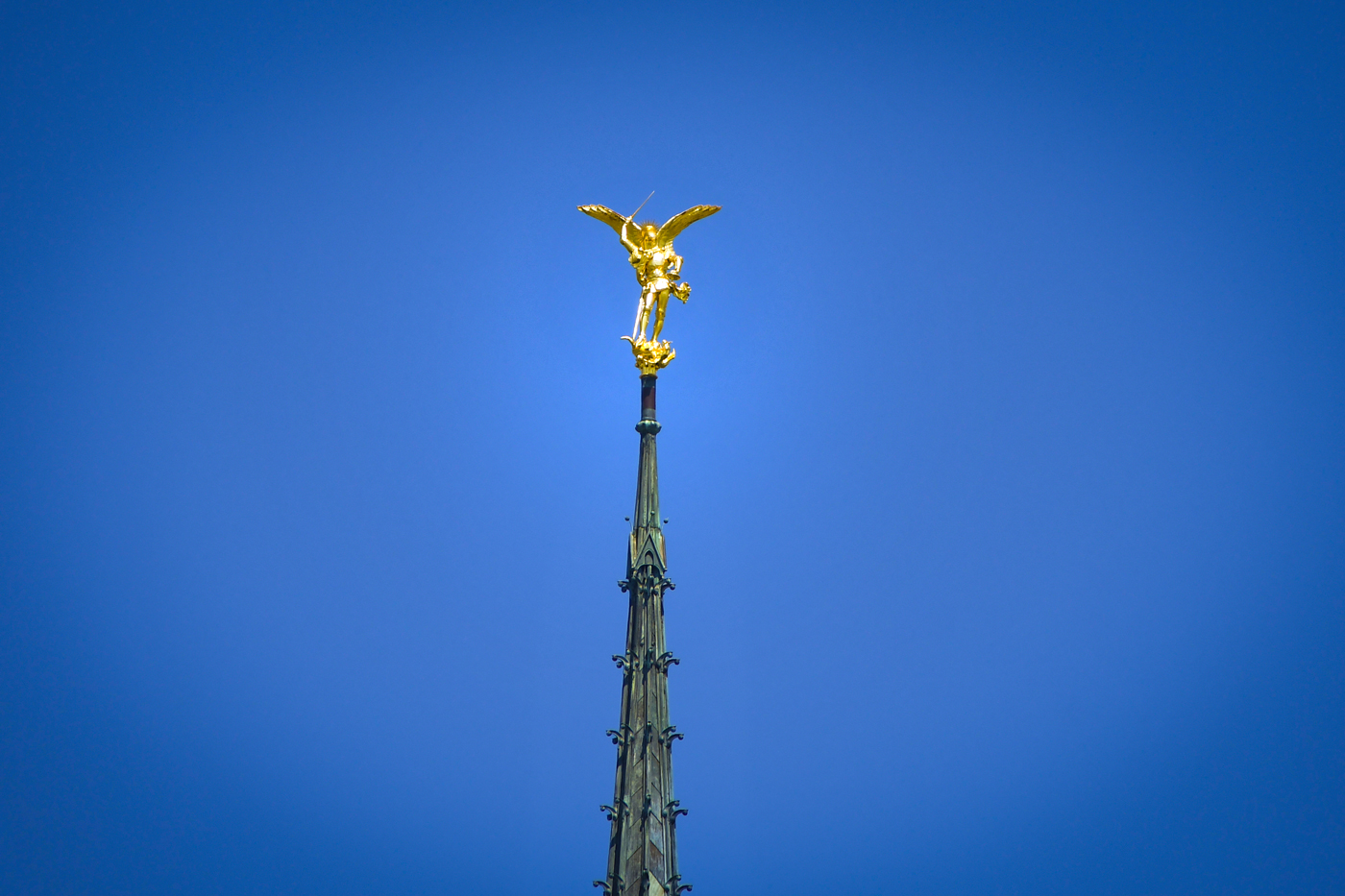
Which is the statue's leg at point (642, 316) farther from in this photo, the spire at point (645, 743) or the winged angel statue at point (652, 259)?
the spire at point (645, 743)

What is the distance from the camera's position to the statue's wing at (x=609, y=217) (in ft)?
62.5

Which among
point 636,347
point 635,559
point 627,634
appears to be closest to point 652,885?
point 627,634

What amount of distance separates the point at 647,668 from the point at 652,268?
21.9 feet

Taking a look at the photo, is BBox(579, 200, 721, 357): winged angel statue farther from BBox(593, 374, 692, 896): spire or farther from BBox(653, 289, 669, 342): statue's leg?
BBox(593, 374, 692, 896): spire

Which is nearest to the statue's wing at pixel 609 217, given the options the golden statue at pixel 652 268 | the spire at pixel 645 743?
the golden statue at pixel 652 268

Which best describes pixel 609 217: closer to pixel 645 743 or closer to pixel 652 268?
pixel 652 268

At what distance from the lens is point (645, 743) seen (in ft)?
52.0

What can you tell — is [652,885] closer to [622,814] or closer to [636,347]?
[622,814]

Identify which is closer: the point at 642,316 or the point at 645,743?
the point at 645,743

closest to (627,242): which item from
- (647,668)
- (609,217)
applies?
(609,217)

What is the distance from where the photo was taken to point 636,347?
18594 mm

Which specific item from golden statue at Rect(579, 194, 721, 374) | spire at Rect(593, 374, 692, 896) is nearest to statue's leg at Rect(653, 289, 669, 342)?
golden statue at Rect(579, 194, 721, 374)

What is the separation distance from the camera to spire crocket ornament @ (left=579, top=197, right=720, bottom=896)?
50.8 ft

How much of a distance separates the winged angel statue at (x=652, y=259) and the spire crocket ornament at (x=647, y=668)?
2 centimetres
